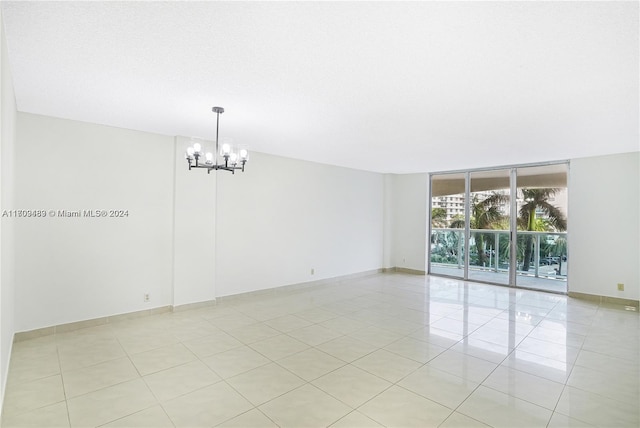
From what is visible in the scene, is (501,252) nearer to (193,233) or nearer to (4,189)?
(193,233)

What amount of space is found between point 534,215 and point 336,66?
5.73 meters

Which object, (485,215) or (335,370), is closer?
(335,370)

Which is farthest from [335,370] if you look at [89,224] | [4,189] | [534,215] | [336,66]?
[534,215]

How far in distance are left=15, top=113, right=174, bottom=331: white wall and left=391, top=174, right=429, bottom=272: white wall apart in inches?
213

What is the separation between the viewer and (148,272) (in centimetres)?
436

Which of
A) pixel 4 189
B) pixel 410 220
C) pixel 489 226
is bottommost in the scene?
pixel 489 226

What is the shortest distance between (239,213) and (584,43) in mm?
4570

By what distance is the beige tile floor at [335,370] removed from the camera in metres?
2.26

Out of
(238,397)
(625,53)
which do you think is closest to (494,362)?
(238,397)

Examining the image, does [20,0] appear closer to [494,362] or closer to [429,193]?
[494,362]

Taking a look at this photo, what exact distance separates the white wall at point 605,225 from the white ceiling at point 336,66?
4.11 feet

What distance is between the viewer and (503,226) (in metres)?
6.62

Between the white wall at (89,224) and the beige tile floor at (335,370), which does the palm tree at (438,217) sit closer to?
the beige tile floor at (335,370)

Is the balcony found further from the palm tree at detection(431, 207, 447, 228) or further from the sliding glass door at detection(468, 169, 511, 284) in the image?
the palm tree at detection(431, 207, 447, 228)
